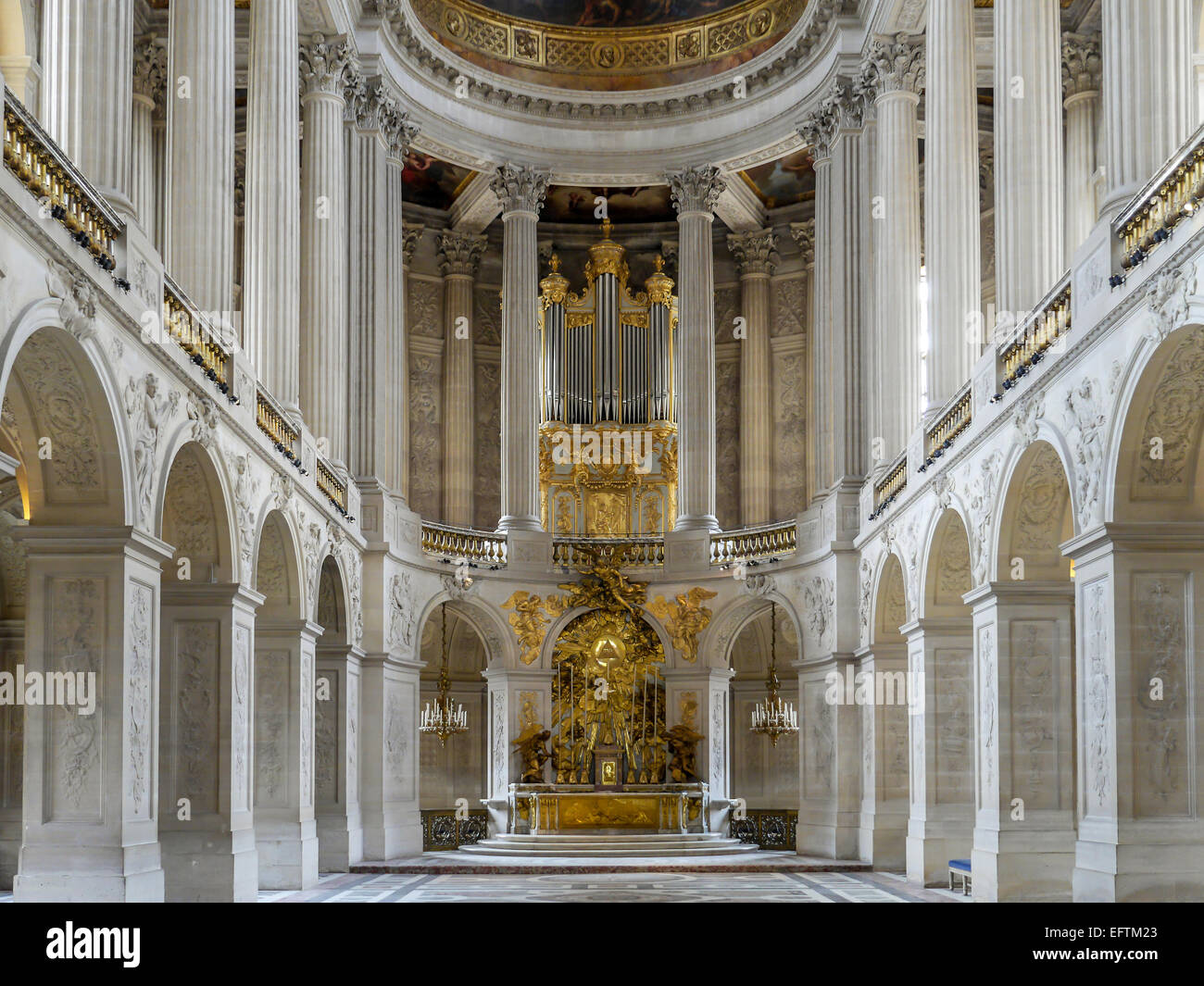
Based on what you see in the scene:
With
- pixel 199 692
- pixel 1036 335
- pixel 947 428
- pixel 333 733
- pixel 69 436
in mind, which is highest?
pixel 1036 335

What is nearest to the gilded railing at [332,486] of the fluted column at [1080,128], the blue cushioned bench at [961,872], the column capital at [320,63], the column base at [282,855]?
the column base at [282,855]

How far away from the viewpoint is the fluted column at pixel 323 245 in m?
26.1

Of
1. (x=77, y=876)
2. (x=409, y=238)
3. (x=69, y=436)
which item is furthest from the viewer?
(x=409, y=238)

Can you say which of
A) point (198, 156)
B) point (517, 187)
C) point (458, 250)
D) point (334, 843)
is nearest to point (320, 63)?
point (517, 187)

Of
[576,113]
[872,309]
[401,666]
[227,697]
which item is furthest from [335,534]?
[576,113]

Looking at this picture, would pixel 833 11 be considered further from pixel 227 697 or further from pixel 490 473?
pixel 227 697

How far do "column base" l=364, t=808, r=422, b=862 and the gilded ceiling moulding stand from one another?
598 inches

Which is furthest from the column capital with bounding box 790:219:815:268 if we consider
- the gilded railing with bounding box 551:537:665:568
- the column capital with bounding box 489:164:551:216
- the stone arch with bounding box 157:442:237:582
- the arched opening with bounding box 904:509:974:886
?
the stone arch with bounding box 157:442:237:582

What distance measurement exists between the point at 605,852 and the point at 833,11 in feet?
51.1

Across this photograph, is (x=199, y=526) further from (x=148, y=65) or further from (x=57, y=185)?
(x=148, y=65)

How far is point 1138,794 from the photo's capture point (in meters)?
14.4

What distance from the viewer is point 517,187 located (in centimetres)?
3366

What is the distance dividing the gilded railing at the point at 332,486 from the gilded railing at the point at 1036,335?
1063cm

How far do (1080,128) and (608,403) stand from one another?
11426mm
